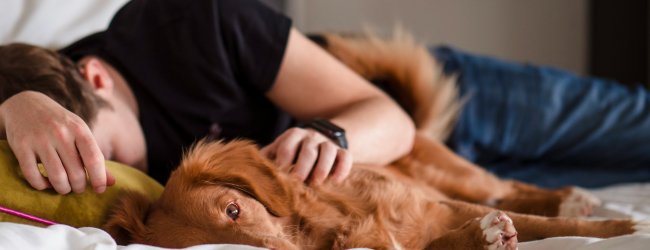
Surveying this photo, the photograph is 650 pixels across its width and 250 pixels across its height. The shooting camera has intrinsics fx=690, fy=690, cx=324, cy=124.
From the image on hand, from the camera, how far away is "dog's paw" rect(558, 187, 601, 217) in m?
1.49

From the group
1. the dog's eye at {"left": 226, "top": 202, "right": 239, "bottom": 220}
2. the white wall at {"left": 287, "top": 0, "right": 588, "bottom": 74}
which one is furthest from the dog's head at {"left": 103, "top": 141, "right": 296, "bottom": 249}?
Answer: the white wall at {"left": 287, "top": 0, "right": 588, "bottom": 74}

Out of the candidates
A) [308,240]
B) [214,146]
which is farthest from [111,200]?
[308,240]

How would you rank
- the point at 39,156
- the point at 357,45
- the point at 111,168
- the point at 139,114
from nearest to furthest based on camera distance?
the point at 39,156, the point at 111,168, the point at 139,114, the point at 357,45

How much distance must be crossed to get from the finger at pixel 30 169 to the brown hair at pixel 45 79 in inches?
7.6

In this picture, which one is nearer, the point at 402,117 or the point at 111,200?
the point at 111,200

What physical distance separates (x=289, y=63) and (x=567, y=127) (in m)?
0.97

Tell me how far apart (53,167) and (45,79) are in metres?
0.30

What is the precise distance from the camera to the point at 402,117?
1578 mm

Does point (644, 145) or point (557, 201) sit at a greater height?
point (644, 145)

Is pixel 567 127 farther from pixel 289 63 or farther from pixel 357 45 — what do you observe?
pixel 289 63

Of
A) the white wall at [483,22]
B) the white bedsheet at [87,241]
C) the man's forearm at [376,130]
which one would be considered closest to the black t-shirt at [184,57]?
the man's forearm at [376,130]

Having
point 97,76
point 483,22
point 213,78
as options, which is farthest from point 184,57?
point 483,22

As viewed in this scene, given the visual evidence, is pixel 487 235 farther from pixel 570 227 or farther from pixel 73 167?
pixel 73 167

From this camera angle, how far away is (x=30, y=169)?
0.93m
